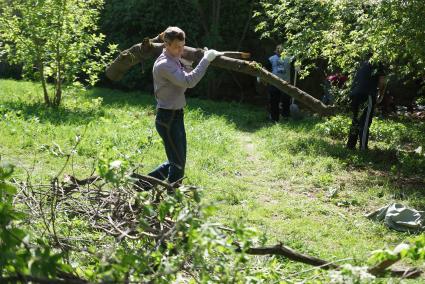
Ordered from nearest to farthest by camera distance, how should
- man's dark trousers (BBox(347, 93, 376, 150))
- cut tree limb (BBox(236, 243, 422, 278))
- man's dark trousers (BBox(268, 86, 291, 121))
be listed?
cut tree limb (BBox(236, 243, 422, 278)) → man's dark trousers (BBox(347, 93, 376, 150)) → man's dark trousers (BBox(268, 86, 291, 121))

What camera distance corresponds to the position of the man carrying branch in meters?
5.26

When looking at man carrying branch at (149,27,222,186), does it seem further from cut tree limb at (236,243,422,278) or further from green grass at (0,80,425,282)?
cut tree limb at (236,243,422,278)

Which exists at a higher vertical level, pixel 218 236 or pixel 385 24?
pixel 385 24

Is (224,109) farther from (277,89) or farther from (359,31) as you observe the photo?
(359,31)

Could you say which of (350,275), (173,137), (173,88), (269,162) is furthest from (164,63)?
(269,162)

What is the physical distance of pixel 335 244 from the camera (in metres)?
5.56

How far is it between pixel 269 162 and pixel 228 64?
3.45 meters

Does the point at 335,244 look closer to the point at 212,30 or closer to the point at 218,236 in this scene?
the point at 218,236

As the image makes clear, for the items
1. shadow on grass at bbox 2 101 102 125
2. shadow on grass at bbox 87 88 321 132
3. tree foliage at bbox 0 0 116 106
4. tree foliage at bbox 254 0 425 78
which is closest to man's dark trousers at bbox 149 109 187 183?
tree foliage at bbox 254 0 425 78

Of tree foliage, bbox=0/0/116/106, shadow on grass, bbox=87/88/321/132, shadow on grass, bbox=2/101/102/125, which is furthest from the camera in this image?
shadow on grass, bbox=87/88/321/132

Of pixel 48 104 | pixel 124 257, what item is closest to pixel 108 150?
pixel 124 257

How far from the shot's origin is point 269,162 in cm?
892

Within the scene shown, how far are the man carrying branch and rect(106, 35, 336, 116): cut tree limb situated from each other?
0.25 m

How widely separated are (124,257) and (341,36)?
24.9ft
